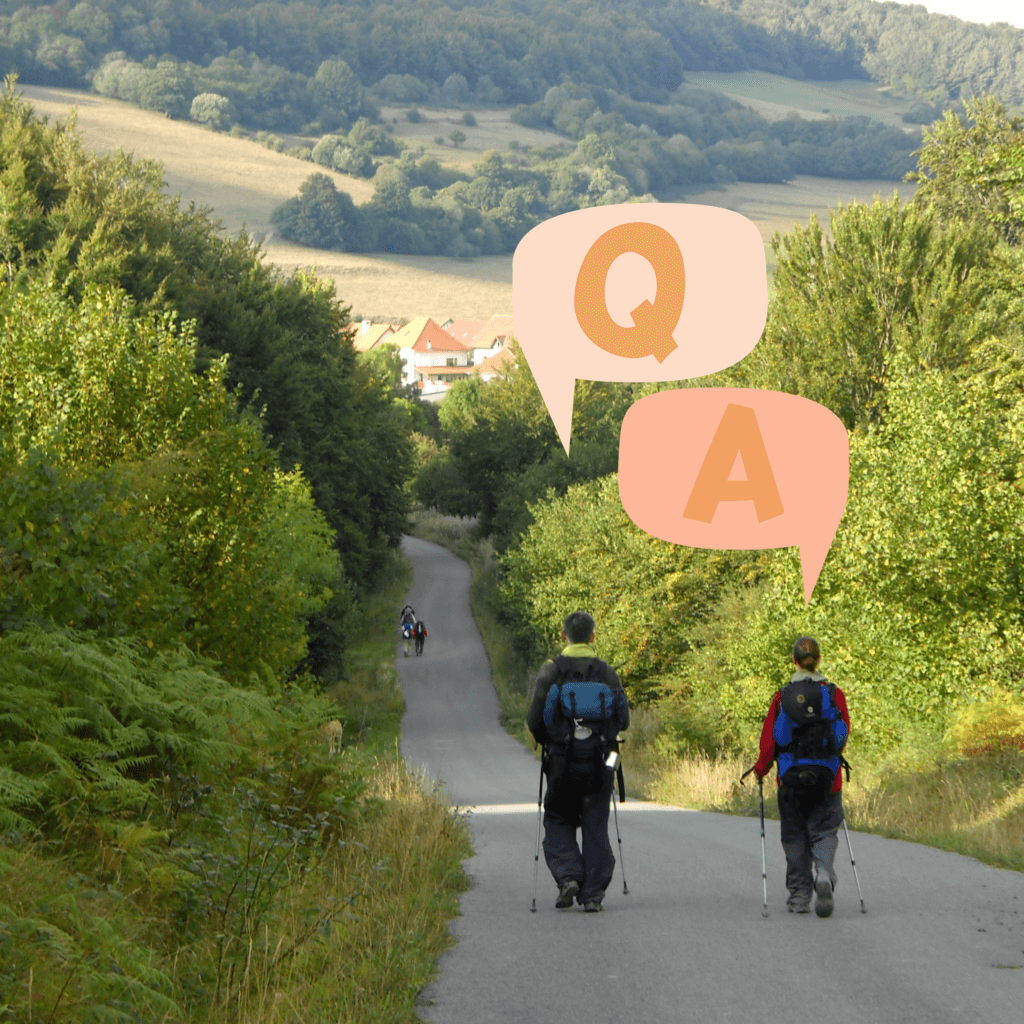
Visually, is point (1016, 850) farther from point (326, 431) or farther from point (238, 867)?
point (326, 431)

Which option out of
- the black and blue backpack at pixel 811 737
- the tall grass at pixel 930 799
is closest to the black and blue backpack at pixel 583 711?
the black and blue backpack at pixel 811 737

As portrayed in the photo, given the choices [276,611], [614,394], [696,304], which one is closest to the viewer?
[276,611]

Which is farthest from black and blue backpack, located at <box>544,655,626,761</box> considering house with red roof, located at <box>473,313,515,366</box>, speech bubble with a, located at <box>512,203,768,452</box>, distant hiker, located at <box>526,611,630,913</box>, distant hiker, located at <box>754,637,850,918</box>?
house with red roof, located at <box>473,313,515,366</box>

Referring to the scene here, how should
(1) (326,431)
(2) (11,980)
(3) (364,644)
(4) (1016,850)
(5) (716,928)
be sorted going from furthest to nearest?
(3) (364,644) < (1) (326,431) < (4) (1016,850) < (5) (716,928) < (2) (11,980)

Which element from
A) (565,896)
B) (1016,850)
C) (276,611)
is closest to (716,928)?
(565,896)

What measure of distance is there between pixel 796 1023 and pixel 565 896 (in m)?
2.68

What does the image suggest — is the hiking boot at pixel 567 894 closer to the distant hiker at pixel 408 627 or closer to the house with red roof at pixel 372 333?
the distant hiker at pixel 408 627

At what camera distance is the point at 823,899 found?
7332 millimetres

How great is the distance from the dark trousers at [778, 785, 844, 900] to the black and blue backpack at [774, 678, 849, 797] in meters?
0.09

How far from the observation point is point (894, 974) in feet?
19.2

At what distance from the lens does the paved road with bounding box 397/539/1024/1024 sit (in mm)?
5336

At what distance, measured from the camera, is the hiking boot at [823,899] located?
7301 millimetres

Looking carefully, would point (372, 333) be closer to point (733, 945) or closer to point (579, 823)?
point (579, 823)

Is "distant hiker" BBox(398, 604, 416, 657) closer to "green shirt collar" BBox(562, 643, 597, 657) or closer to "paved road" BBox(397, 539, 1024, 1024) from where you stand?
"paved road" BBox(397, 539, 1024, 1024)
